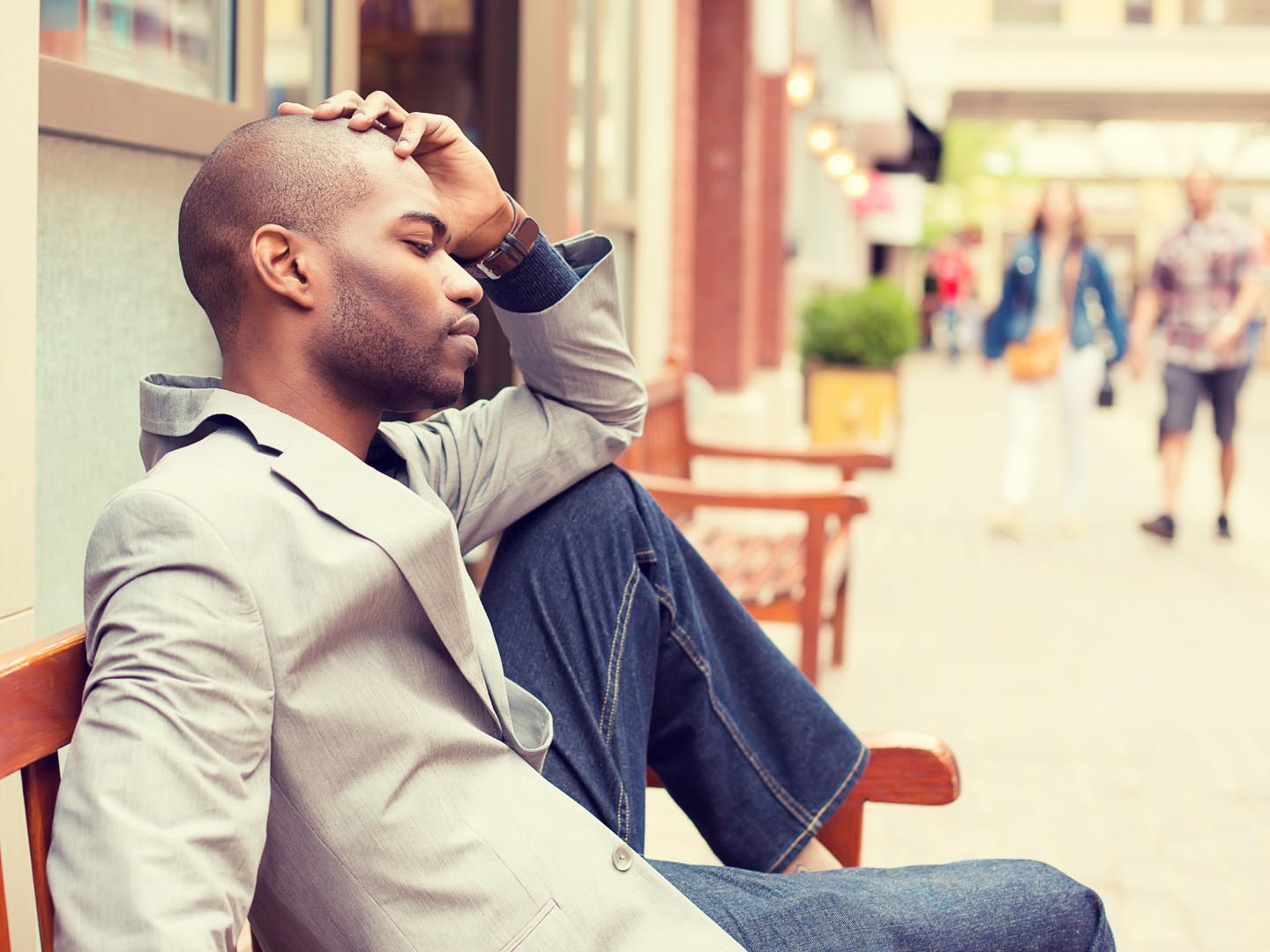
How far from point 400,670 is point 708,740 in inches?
31.3

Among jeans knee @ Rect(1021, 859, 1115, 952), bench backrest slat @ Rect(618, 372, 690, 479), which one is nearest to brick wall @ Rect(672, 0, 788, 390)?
bench backrest slat @ Rect(618, 372, 690, 479)

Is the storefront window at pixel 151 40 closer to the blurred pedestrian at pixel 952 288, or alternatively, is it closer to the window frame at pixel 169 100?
the window frame at pixel 169 100

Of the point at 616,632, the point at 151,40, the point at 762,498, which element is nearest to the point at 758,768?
the point at 616,632

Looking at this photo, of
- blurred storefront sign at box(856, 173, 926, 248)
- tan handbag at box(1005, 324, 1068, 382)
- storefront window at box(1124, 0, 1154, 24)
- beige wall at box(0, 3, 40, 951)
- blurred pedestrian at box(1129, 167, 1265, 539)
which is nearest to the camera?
beige wall at box(0, 3, 40, 951)

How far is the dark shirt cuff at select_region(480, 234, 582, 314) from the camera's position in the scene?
2.27 m

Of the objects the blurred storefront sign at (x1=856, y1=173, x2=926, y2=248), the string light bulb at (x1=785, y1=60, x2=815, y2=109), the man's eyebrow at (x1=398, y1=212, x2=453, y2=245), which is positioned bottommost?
the man's eyebrow at (x1=398, y1=212, x2=453, y2=245)

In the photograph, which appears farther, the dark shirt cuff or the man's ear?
the dark shirt cuff

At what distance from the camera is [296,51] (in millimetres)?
3389

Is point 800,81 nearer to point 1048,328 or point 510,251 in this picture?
point 1048,328

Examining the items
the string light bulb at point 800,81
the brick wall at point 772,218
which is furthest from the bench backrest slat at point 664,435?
the brick wall at point 772,218

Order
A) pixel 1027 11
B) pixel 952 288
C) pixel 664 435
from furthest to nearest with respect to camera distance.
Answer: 1. pixel 1027 11
2. pixel 952 288
3. pixel 664 435

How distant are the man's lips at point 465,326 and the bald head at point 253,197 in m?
0.18

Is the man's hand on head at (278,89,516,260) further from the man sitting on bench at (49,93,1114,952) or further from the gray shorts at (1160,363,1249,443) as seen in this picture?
the gray shorts at (1160,363,1249,443)

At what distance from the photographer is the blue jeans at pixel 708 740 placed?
1.78 meters
